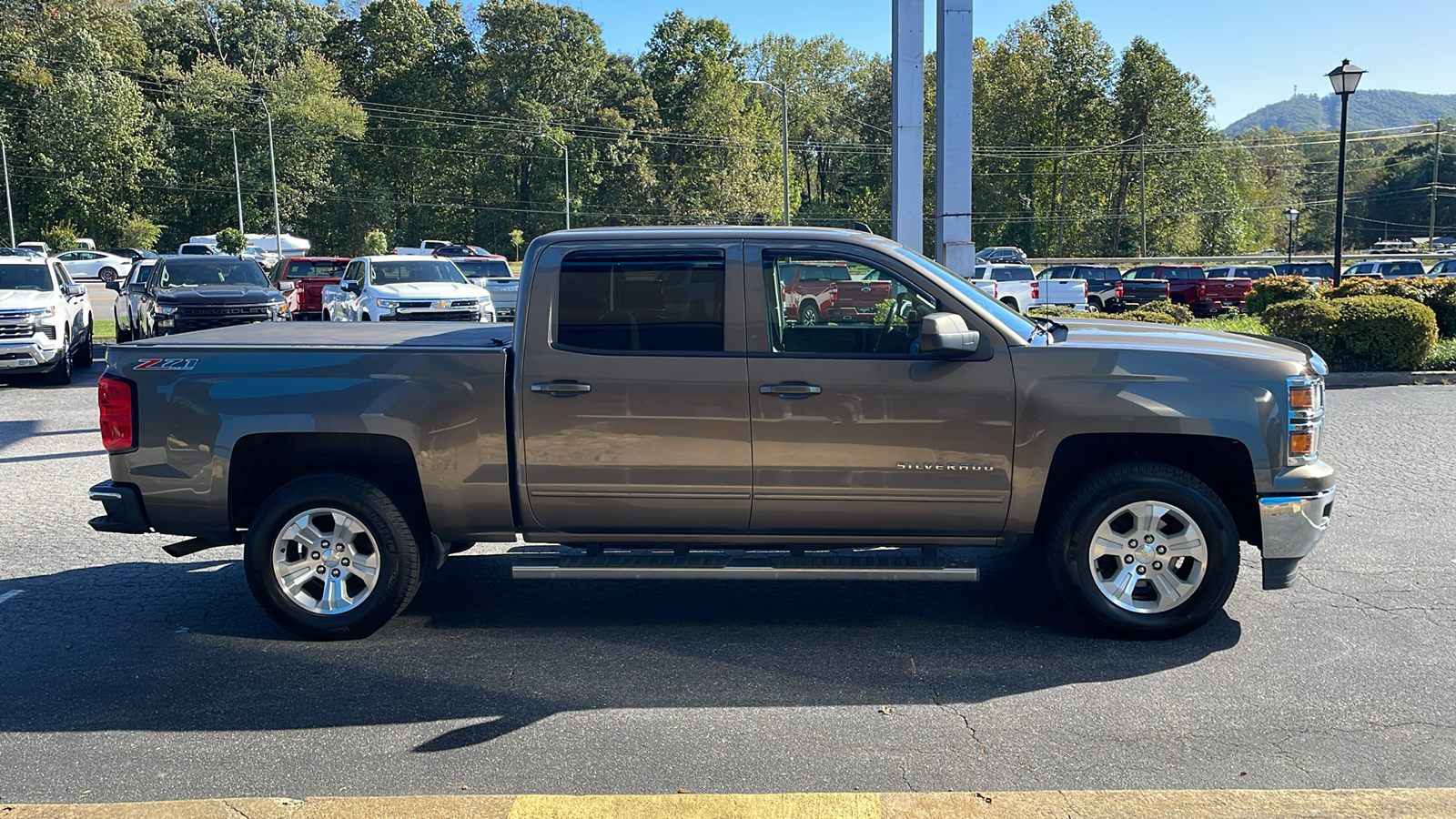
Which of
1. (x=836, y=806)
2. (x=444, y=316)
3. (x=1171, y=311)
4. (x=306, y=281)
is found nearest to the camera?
(x=836, y=806)

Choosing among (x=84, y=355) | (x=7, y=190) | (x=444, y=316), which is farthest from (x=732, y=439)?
(x=7, y=190)

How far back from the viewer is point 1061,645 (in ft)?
17.6

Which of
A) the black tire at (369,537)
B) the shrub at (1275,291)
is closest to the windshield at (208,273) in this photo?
the black tire at (369,537)

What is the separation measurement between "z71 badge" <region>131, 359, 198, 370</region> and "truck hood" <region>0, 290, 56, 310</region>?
11716mm

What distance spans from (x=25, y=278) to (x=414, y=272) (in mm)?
6043

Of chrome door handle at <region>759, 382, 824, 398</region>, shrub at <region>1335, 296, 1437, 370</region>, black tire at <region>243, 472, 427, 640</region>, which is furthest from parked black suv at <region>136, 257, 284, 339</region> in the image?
shrub at <region>1335, 296, 1437, 370</region>

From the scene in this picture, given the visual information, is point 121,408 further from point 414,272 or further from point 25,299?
point 414,272

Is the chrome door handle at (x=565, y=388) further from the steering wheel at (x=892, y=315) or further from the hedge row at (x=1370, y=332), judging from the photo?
the hedge row at (x=1370, y=332)

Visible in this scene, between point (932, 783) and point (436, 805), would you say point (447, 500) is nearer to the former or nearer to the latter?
point (436, 805)

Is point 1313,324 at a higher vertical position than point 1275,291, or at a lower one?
lower

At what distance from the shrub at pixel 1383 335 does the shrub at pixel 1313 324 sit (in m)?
0.11

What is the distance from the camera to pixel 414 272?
20.3m

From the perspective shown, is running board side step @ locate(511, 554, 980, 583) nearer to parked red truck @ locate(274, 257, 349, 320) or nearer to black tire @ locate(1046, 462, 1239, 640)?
black tire @ locate(1046, 462, 1239, 640)

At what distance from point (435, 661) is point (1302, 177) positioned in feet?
434
